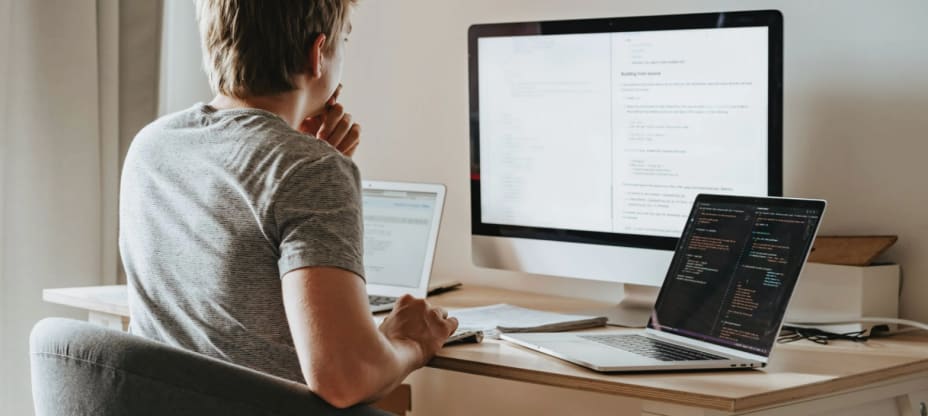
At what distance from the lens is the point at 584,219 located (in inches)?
73.1

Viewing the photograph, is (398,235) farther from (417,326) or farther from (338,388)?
(338,388)

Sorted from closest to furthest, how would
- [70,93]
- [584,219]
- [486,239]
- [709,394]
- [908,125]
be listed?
1. [709,394]
2. [908,125]
3. [584,219]
4. [486,239]
5. [70,93]

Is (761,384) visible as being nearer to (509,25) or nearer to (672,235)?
(672,235)

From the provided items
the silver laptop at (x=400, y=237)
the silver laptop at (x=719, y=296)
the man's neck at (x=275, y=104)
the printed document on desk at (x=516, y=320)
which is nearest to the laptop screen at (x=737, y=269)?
the silver laptop at (x=719, y=296)

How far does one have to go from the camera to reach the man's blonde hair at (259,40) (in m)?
1.38

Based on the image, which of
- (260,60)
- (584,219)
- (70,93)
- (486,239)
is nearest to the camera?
(260,60)

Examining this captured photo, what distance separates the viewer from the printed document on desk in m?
1.69

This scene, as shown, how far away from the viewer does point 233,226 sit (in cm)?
126

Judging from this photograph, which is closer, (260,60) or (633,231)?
(260,60)

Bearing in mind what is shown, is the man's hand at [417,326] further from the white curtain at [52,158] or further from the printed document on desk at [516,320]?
the white curtain at [52,158]

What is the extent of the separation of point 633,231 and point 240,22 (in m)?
0.73

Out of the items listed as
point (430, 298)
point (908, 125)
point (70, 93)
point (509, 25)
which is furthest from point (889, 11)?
point (70, 93)

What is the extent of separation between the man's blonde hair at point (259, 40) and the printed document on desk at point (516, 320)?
507 mm

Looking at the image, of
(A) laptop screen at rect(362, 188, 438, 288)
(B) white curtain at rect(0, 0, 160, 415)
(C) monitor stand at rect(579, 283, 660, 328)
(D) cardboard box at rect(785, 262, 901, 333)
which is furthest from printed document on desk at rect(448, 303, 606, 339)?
(B) white curtain at rect(0, 0, 160, 415)
